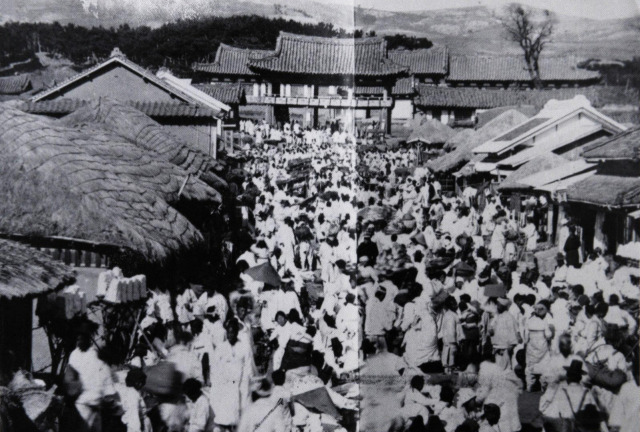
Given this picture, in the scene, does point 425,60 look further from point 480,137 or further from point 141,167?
point 141,167

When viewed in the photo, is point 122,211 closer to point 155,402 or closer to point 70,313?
point 70,313

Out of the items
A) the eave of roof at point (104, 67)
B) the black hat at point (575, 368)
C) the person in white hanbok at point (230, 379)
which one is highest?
the eave of roof at point (104, 67)

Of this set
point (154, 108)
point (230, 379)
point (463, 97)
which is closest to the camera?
point (230, 379)

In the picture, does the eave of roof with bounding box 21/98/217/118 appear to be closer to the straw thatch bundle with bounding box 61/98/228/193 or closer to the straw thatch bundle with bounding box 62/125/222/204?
the straw thatch bundle with bounding box 61/98/228/193

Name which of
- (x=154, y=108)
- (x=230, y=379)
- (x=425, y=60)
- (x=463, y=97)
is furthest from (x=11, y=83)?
(x=425, y=60)

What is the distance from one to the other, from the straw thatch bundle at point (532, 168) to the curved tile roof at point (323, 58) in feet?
32.3

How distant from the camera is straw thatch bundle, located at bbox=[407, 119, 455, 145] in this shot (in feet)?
94.4

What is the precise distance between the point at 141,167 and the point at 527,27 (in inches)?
297

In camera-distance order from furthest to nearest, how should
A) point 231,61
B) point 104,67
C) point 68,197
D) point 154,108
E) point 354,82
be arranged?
point 231,61 < point 354,82 < point 104,67 < point 154,108 < point 68,197

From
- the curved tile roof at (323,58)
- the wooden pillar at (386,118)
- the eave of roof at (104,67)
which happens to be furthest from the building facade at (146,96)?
the wooden pillar at (386,118)

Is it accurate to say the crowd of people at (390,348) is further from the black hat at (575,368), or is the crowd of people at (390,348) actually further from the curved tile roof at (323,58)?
the curved tile roof at (323,58)

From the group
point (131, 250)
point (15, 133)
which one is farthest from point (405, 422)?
point (15, 133)

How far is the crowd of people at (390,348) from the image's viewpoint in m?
6.54

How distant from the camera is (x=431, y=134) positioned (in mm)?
29188
